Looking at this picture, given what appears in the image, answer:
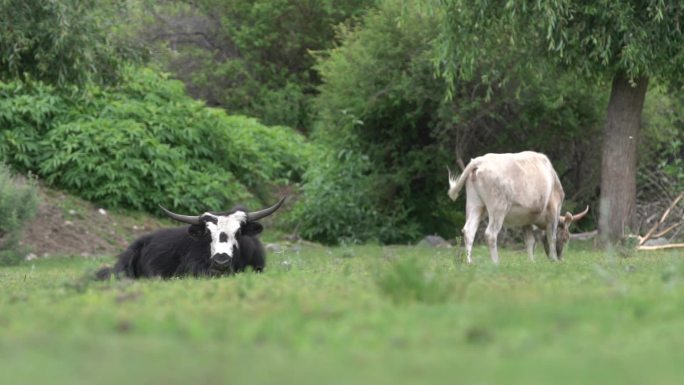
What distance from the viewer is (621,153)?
2344 centimetres

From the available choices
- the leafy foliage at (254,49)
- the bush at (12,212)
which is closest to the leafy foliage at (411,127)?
the bush at (12,212)

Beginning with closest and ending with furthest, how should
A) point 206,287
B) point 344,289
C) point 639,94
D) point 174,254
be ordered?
point 344,289 → point 206,287 → point 174,254 → point 639,94

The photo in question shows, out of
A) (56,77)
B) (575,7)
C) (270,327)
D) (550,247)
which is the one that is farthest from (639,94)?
(270,327)

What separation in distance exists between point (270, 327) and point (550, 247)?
9503 mm

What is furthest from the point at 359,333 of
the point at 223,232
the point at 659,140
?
the point at 659,140

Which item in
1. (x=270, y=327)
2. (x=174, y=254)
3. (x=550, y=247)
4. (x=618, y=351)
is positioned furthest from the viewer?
(x=550, y=247)

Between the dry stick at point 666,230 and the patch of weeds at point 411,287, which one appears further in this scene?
the dry stick at point 666,230

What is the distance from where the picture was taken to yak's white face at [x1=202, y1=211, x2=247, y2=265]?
14570 mm

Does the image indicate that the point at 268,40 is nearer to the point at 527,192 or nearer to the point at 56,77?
the point at 56,77

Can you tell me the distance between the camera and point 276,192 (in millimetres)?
34594

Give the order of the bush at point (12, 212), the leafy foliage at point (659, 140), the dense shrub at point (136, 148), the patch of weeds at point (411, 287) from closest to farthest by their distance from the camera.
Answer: the patch of weeds at point (411, 287)
the bush at point (12, 212)
the leafy foliage at point (659, 140)
the dense shrub at point (136, 148)

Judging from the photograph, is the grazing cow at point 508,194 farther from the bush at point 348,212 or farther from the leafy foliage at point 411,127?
the bush at point 348,212

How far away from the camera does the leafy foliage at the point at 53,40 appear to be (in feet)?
63.0

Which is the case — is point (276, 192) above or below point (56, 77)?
below
